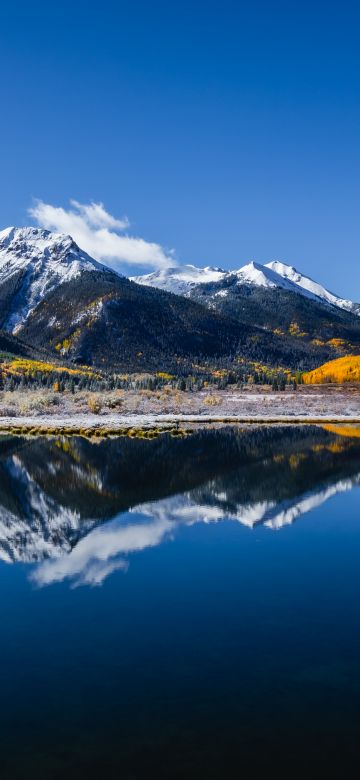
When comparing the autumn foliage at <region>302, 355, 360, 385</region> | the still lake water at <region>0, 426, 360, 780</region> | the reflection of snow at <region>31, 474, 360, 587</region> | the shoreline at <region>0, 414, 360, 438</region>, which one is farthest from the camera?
Answer: the autumn foliage at <region>302, 355, 360, 385</region>

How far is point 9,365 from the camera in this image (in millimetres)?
114438

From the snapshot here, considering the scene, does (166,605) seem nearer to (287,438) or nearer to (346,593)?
(346,593)

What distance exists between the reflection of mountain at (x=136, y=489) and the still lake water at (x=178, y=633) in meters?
0.11

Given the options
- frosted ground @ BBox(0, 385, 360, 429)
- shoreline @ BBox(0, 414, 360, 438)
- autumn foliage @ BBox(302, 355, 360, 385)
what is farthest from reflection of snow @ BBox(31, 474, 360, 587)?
autumn foliage @ BBox(302, 355, 360, 385)

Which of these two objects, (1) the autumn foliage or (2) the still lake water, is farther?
(1) the autumn foliage

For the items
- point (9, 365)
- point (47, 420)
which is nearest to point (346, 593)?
point (47, 420)

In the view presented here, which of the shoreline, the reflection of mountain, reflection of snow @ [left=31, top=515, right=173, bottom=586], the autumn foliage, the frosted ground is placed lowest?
reflection of snow @ [left=31, top=515, right=173, bottom=586]

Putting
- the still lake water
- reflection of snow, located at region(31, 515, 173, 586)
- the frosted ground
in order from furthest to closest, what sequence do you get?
the frosted ground
reflection of snow, located at region(31, 515, 173, 586)
the still lake water

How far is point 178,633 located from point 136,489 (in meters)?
13.9

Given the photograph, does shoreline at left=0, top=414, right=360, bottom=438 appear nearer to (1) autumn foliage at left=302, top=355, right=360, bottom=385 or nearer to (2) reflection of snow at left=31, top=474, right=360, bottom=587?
(2) reflection of snow at left=31, top=474, right=360, bottom=587

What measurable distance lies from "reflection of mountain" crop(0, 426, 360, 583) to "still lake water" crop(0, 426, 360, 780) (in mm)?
109

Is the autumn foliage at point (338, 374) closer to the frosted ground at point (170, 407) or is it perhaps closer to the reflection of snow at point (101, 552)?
the frosted ground at point (170, 407)

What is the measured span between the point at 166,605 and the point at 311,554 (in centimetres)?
507

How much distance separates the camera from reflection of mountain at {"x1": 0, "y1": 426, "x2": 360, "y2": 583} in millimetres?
15906
